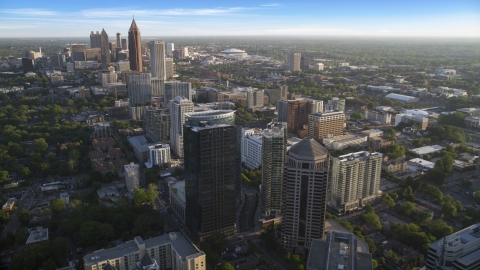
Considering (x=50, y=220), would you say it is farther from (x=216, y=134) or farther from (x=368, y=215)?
(x=368, y=215)

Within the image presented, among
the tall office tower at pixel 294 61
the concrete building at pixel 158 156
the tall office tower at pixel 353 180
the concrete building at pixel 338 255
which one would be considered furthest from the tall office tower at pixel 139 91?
the tall office tower at pixel 294 61

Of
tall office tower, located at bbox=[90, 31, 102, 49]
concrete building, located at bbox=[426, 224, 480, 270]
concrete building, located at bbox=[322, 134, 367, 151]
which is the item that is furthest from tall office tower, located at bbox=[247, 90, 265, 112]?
tall office tower, located at bbox=[90, 31, 102, 49]

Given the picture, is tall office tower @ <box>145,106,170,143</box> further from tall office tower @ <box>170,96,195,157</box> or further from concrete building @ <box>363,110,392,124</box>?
concrete building @ <box>363,110,392,124</box>

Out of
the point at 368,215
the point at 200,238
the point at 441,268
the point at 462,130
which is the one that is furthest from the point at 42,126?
the point at 462,130

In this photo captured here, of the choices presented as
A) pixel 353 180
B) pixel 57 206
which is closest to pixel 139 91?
pixel 57 206

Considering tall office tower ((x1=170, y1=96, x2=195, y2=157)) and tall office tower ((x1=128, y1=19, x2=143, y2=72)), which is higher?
tall office tower ((x1=128, y1=19, x2=143, y2=72))
